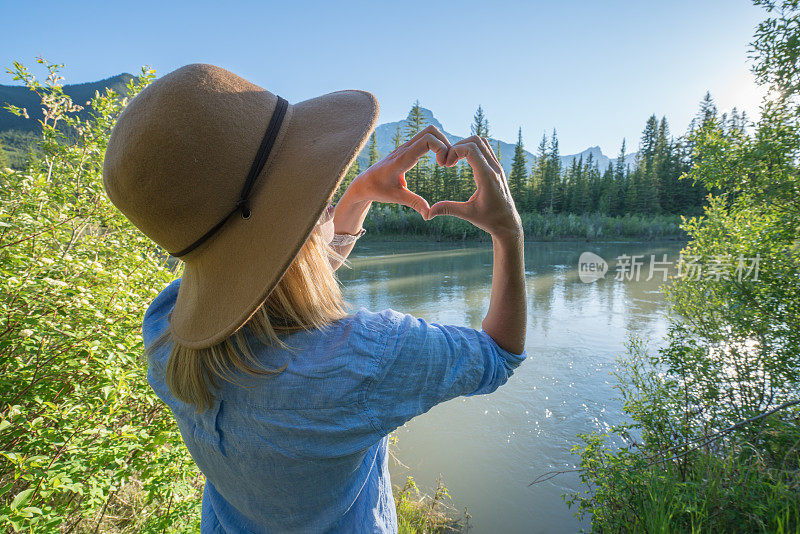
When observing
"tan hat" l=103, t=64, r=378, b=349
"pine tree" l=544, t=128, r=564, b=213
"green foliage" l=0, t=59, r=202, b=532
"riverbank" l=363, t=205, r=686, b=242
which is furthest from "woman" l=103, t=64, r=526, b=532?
"pine tree" l=544, t=128, r=564, b=213

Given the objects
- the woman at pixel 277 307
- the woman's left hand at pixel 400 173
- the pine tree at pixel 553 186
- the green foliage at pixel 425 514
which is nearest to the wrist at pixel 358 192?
the woman's left hand at pixel 400 173

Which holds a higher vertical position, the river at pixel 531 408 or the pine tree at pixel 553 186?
the pine tree at pixel 553 186

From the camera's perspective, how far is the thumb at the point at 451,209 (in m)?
0.83

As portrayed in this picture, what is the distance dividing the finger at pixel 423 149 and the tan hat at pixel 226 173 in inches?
8.1

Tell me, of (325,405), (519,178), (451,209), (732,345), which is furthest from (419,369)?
(519,178)

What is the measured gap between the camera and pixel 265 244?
0.69 metres

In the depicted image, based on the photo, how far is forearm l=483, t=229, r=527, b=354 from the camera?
2.60 ft

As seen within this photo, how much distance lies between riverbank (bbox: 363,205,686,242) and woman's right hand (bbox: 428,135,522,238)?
2975 cm

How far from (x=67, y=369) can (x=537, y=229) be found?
3212 centimetres

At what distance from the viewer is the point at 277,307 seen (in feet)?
2.40

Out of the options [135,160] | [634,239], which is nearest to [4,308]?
[135,160]

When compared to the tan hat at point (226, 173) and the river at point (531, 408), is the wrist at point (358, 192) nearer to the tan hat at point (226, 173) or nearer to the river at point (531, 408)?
the tan hat at point (226, 173)

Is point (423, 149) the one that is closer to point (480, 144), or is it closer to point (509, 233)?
point (480, 144)

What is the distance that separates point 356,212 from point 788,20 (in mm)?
4319
